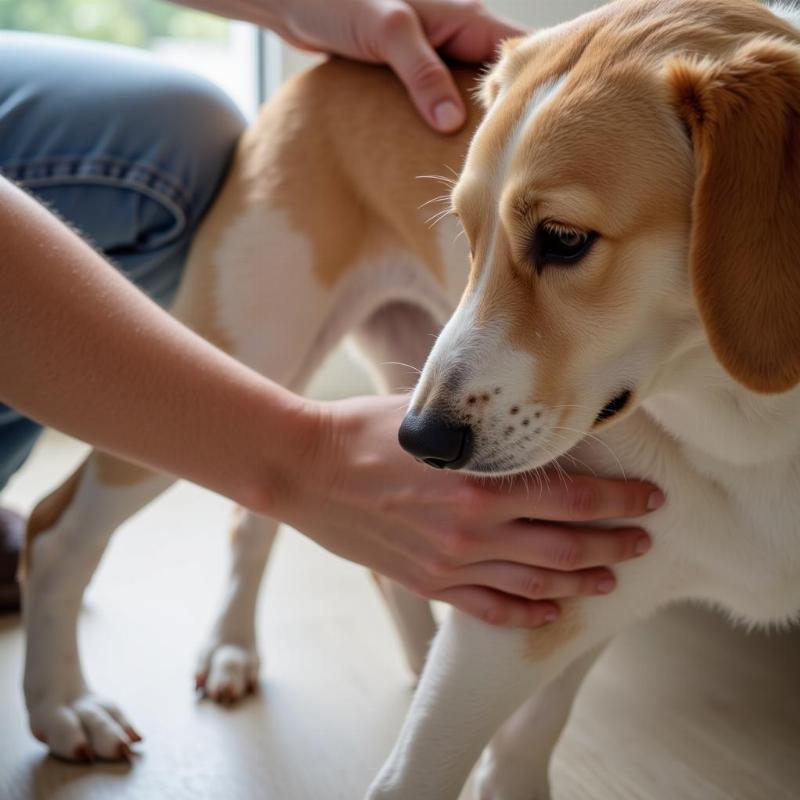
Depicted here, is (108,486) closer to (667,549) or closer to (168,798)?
(168,798)

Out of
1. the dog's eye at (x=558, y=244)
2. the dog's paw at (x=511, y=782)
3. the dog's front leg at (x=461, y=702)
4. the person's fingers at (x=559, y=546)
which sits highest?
the dog's eye at (x=558, y=244)

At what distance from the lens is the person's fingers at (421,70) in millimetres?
1301

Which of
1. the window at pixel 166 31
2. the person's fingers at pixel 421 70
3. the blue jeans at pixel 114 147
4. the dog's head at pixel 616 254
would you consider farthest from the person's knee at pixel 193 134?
the window at pixel 166 31

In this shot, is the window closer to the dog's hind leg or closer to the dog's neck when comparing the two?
the dog's hind leg

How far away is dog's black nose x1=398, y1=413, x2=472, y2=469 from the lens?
836 mm

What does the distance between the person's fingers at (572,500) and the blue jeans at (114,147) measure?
0.72 metres

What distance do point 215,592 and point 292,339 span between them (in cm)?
60

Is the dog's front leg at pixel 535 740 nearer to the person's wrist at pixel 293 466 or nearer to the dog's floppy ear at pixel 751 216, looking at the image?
the person's wrist at pixel 293 466

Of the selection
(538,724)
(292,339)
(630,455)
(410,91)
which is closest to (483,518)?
(630,455)

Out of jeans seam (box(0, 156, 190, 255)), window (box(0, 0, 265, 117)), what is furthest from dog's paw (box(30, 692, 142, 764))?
window (box(0, 0, 265, 117))

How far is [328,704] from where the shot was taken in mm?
1414

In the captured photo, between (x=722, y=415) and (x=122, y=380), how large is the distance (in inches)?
21.0

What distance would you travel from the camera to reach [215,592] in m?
1.80

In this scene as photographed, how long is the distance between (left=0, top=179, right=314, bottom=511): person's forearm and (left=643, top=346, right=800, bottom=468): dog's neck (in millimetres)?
335
